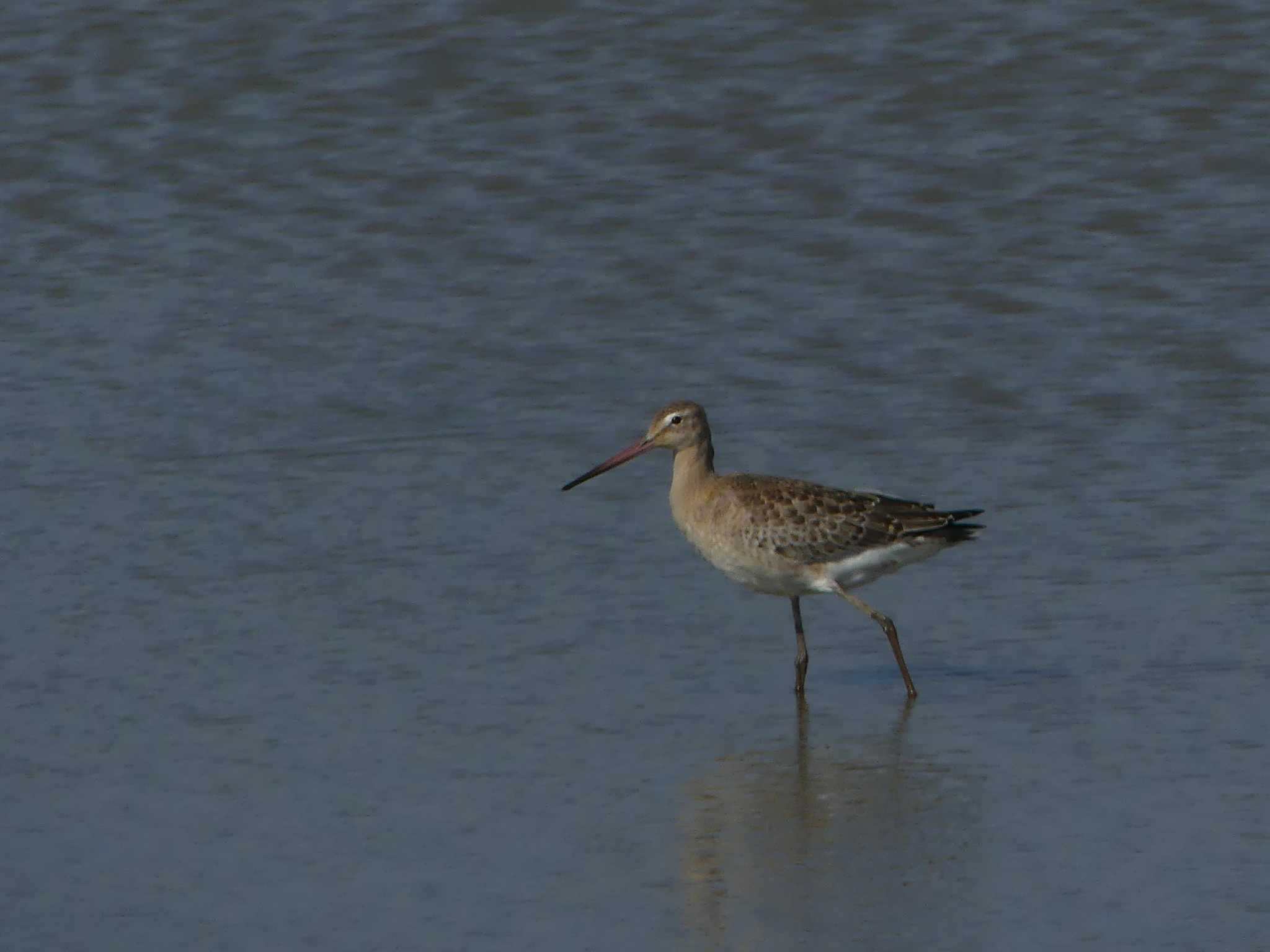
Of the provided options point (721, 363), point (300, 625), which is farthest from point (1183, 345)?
point (300, 625)

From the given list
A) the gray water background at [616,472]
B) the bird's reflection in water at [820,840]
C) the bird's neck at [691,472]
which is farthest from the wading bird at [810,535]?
the bird's reflection in water at [820,840]

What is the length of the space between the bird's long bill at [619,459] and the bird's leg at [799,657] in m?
1.19

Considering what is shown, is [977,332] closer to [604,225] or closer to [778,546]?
[604,225]

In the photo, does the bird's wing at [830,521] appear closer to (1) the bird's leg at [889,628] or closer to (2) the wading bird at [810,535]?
(2) the wading bird at [810,535]

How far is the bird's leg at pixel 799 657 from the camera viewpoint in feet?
32.7

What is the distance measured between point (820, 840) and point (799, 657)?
1890mm

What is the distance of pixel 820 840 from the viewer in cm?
830

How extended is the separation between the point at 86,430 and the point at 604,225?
4.14m

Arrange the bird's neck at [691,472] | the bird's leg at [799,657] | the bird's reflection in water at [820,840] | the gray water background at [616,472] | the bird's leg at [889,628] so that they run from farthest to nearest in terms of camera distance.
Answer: the bird's neck at [691,472], the bird's leg at [799,657], the bird's leg at [889,628], the gray water background at [616,472], the bird's reflection in water at [820,840]

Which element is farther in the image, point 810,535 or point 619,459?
point 619,459

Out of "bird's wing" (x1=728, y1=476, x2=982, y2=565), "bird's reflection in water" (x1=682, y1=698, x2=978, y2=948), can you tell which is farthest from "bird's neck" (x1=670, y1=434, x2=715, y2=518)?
"bird's reflection in water" (x1=682, y1=698, x2=978, y2=948)

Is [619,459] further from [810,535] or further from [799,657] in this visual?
[799,657]

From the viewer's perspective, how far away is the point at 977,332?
14.2 metres

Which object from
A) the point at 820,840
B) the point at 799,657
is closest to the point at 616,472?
the point at 799,657
